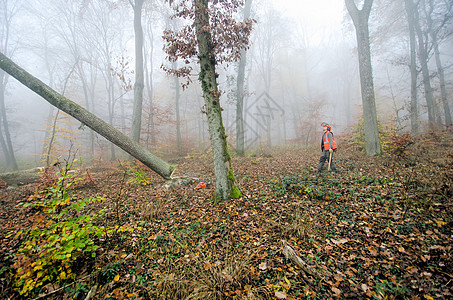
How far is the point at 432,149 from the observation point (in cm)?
711

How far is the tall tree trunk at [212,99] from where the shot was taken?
4.22 m

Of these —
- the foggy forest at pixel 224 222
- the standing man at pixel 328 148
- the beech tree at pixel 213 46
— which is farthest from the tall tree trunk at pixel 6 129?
the standing man at pixel 328 148

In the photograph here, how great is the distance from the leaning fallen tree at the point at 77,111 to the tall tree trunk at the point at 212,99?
274 centimetres

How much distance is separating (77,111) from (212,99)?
432 cm

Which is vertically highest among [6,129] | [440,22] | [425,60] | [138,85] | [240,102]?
[440,22]

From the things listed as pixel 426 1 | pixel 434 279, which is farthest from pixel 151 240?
pixel 426 1

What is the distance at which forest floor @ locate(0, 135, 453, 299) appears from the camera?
2.21 m

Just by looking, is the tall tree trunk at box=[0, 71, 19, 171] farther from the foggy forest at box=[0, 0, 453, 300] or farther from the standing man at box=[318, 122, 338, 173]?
the standing man at box=[318, 122, 338, 173]

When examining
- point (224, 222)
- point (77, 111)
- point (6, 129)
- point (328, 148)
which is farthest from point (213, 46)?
point (6, 129)

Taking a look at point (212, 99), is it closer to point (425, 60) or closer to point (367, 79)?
point (367, 79)

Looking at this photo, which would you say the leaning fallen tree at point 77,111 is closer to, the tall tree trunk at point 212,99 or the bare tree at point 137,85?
the tall tree trunk at point 212,99

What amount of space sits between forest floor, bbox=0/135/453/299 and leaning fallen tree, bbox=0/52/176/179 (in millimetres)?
1641

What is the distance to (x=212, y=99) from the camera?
430 cm

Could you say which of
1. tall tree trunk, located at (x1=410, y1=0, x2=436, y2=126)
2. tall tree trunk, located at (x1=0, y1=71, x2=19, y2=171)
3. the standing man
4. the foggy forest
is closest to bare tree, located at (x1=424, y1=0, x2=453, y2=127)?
tall tree trunk, located at (x1=410, y1=0, x2=436, y2=126)
